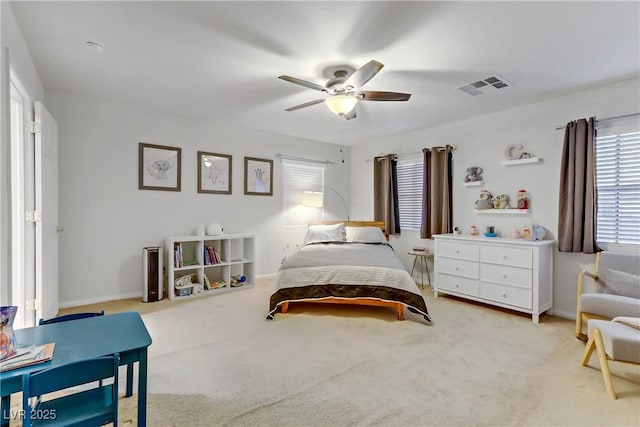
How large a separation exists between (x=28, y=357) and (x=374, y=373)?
1.93m

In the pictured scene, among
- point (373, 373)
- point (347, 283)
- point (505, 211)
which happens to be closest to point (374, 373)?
point (373, 373)

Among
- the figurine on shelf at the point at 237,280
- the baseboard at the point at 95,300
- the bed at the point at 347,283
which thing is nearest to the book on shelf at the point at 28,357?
the bed at the point at 347,283

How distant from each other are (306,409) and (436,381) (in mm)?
932

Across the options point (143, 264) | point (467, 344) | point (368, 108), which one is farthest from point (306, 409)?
point (368, 108)

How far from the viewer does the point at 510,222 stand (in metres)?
3.92

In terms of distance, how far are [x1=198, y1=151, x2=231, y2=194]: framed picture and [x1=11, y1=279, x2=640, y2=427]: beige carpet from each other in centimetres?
191

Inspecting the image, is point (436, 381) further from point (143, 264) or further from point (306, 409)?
point (143, 264)

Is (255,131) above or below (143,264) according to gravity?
above

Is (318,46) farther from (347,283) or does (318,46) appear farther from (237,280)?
(237,280)

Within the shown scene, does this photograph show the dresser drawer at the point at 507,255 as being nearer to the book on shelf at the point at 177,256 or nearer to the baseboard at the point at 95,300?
the book on shelf at the point at 177,256

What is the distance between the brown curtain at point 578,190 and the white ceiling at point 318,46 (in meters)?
0.52

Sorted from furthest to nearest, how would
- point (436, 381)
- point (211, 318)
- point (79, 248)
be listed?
1. point (79, 248)
2. point (211, 318)
3. point (436, 381)

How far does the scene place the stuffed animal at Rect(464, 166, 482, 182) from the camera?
166 inches

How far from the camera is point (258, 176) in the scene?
199 inches
